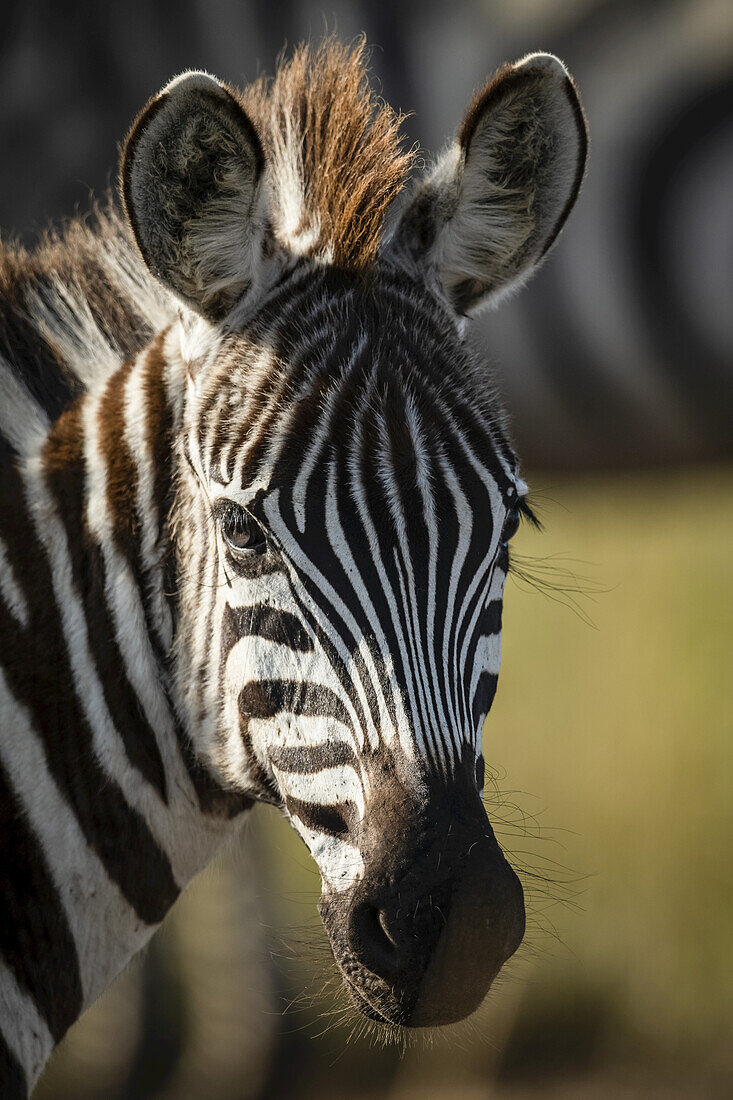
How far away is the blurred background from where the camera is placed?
230 inches

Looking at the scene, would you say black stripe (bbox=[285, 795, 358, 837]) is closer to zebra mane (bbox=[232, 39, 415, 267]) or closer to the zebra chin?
the zebra chin

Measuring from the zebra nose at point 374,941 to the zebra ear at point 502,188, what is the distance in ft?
6.40

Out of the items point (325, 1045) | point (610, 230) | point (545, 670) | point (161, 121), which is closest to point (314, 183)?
point (161, 121)

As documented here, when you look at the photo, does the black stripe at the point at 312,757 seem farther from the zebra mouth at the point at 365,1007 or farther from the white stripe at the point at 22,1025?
the white stripe at the point at 22,1025

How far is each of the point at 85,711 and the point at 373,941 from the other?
111 cm

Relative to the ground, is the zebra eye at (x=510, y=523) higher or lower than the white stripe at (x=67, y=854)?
higher

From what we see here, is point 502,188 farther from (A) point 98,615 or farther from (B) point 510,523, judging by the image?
(A) point 98,615

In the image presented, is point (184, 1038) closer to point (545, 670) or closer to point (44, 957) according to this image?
point (545, 670)

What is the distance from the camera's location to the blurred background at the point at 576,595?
230 inches

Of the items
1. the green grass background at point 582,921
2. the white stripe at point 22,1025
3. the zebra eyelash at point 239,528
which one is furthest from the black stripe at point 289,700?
the green grass background at point 582,921

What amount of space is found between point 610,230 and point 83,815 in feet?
16.4

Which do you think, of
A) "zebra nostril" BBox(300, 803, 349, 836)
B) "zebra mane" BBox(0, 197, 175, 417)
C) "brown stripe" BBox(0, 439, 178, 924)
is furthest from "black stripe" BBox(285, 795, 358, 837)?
"zebra mane" BBox(0, 197, 175, 417)

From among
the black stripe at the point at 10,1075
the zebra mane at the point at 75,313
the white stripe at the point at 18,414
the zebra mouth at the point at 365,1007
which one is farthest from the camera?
the zebra mane at the point at 75,313

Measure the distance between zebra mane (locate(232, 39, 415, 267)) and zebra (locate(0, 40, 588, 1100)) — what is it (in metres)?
0.01
